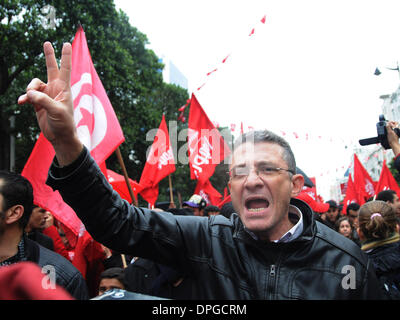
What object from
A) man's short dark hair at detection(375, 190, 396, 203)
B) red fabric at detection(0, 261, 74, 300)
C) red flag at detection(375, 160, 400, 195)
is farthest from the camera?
red flag at detection(375, 160, 400, 195)

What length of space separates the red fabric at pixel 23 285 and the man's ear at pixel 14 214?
72.2 inches

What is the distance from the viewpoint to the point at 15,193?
2156 millimetres

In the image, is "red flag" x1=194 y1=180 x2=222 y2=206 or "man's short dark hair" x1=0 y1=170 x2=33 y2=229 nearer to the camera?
"man's short dark hair" x1=0 y1=170 x2=33 y2=229

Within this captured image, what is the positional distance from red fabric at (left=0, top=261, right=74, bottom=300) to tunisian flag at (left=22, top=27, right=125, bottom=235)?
9.26 ft

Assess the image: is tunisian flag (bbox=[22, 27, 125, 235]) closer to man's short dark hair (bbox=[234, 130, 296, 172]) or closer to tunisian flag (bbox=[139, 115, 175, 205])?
man's short dark hair (bbox=[234, 130, 296, 172])

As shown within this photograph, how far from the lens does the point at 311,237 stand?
5.24 ft

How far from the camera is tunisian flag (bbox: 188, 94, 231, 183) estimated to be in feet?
20.4

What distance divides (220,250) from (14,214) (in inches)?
50.5

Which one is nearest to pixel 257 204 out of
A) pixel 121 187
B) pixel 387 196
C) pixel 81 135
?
pixel 81 135

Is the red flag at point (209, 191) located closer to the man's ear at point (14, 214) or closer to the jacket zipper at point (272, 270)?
the man's ear at point (14, 214)

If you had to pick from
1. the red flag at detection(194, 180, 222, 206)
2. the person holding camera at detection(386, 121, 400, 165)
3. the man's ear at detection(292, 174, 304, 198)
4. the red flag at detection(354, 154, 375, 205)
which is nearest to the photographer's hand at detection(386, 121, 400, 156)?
the person holding camera at detection(386, 121, 400, 165)
